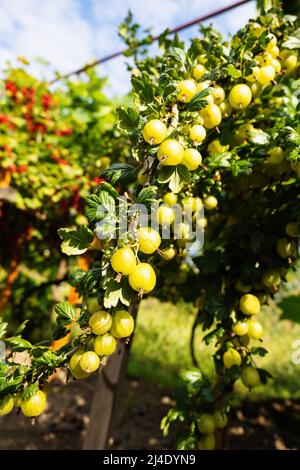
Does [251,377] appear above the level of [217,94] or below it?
below

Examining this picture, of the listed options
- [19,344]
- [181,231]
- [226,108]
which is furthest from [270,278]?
[19,344]

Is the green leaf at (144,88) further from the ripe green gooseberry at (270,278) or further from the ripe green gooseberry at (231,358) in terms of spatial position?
the ripe green gooseberry at (231,358)

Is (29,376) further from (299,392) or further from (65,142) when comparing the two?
(299,392)

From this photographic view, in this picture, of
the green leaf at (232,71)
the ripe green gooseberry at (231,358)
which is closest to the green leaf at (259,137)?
the green leaf at (232,71)

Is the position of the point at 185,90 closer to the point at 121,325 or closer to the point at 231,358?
the point at 121,325

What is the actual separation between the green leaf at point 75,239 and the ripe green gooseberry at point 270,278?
678 mm

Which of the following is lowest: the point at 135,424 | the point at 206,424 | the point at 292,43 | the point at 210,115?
the point at 135,424

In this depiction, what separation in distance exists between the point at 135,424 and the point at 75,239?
268cm

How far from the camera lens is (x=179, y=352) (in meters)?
5.01

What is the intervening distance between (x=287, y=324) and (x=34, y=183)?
6235 millimetres

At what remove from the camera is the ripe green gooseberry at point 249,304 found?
118cm

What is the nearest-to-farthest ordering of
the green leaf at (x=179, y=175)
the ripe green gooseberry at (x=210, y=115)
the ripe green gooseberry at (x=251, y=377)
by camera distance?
the green leaf at (x=179, y=175) < the ripe green gooseberry at (x=210, y=115) < the ripe green gooseberry at (x=251, y=377)

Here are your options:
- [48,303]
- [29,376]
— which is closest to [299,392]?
[48,303]

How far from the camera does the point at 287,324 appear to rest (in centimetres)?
727
